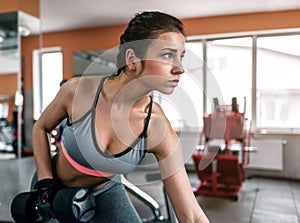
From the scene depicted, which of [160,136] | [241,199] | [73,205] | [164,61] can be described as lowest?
[241,199]

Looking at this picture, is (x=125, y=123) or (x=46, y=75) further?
(x=46, y=75)

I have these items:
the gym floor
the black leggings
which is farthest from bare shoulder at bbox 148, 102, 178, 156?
the gym floor

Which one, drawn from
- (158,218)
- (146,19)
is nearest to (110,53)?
(146,19)

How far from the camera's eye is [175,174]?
608 mm

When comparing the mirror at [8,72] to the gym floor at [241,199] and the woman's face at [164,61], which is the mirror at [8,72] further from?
the woman's face at [164,61]

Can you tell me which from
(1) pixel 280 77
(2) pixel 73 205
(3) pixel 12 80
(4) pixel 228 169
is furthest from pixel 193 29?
(4) pixel 228 169

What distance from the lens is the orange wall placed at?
101 cm

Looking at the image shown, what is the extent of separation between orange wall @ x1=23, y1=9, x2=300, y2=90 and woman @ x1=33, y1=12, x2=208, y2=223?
339 mm

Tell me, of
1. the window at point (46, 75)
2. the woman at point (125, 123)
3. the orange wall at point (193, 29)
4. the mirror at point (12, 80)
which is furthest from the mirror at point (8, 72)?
the woman at point (125, 123)

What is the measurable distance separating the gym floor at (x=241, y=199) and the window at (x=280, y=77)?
15.0 inches

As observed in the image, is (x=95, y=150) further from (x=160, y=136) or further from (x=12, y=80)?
(x=12, y=80)

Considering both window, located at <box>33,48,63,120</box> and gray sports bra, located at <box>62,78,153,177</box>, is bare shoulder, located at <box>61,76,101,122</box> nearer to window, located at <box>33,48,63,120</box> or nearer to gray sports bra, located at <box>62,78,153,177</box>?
gray sports bra, located at <box>62,78,153,177</box>

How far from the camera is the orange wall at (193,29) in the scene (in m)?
1.01

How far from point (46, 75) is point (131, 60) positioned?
1.02m
